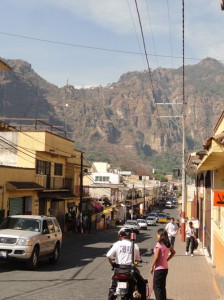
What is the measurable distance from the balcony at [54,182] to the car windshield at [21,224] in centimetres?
1734

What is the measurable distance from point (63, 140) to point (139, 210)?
62332 mm

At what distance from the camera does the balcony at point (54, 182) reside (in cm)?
3481

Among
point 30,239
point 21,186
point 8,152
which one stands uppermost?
point 8,152

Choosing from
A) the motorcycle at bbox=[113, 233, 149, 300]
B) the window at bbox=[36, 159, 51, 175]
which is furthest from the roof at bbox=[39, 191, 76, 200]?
the motorcycle at bbox=[113, 233, 149, 300]

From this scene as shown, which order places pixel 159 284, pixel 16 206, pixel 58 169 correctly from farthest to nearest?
pixel 58 169
pixel 16 206
pixel 159 284

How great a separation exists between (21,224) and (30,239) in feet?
4.93

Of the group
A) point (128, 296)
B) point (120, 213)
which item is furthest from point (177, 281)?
point (120, 213)

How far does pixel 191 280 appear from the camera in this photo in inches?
553

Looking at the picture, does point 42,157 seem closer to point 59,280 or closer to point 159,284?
point 59,280

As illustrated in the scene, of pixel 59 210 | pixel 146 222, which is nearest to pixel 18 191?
pixel 59 210

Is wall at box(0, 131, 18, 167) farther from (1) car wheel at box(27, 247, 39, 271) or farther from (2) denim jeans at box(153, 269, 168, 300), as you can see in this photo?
(2) denim jeans at box(153, 269, 168, 300)

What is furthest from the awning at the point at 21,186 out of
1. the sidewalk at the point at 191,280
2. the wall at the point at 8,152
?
the sidewalk at the point at 191,280

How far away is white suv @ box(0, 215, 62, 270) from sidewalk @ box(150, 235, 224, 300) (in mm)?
4177

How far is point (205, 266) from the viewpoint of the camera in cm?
1753
